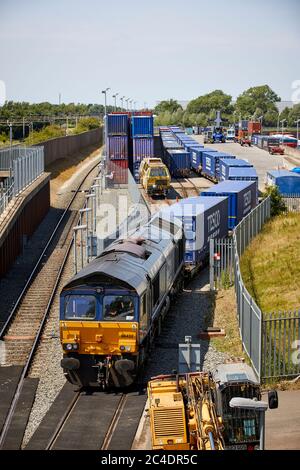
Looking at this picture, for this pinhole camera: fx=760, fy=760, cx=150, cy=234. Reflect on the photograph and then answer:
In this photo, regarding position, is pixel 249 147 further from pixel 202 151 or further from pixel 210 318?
pixel 210 318

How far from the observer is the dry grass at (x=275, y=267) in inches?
993

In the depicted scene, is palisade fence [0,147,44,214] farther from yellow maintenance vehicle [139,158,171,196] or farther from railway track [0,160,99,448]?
yellow maintenance vehicle [139,158,171,196]

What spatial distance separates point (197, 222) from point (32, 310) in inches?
286

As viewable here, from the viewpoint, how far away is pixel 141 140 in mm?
61781

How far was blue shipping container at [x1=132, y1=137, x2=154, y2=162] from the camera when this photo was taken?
6141 cm

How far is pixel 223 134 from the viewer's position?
121 m

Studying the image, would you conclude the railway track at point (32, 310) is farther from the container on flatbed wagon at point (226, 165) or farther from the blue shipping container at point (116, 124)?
the blue shipping container at point (116, 124)

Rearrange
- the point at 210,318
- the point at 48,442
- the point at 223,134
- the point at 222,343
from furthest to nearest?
the point at 223,134, the point at 210,318, the point at 222,343, the point at 48,442

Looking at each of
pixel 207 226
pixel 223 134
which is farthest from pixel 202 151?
pixel 223 134

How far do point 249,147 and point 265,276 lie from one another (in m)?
84.1

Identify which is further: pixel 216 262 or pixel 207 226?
pixel 207 226

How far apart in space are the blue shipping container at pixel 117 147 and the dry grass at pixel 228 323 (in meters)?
36.5

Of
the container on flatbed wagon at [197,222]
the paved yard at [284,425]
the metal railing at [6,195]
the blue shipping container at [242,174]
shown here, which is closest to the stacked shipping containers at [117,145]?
the blue shipping container at [242,174]

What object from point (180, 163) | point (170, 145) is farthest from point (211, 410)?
point (170, 145)
